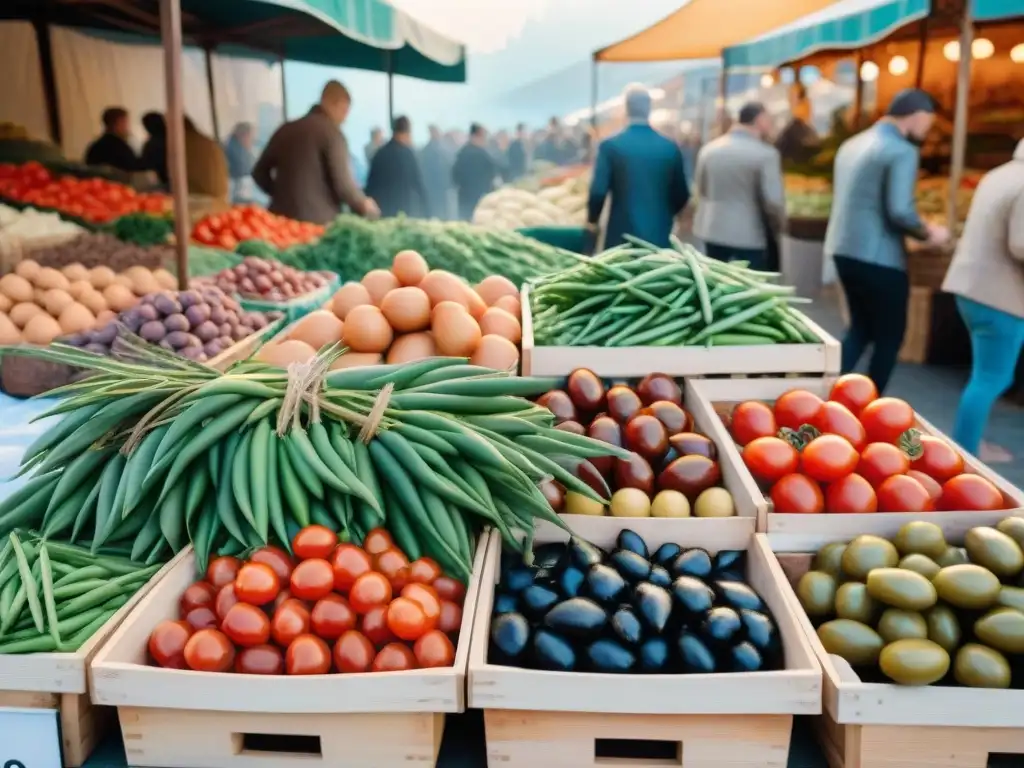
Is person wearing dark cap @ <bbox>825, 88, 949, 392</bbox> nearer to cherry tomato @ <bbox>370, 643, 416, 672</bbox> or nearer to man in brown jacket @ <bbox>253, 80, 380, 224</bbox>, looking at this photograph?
man in brown jacket @ <bbox>253, 80, 380, 224</bbox>

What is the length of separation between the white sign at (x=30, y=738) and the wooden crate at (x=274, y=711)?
0.40 feet

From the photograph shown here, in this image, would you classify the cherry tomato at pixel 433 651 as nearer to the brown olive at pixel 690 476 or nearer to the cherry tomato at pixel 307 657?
the cherry tomato at pixel 307 657

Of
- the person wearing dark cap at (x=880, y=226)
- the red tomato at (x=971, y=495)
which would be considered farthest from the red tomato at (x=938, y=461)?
the person wearing dark cap at (x=880, y=226)

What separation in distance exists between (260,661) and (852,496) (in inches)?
55.3

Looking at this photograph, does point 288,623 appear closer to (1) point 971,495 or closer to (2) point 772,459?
(2) point 772,459

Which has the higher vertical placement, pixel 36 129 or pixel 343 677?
pixel 36 129

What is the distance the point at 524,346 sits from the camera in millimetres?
2904

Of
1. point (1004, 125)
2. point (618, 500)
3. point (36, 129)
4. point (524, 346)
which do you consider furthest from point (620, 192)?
point (36, 129)

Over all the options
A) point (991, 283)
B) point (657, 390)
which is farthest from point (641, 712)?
point (991, 283)

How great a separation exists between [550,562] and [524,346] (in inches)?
38.5

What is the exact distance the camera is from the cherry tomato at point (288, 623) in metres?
1.76

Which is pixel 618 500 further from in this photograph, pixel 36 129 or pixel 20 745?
pixel 36 129

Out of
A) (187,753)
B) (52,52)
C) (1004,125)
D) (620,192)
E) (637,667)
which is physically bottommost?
(187,753)

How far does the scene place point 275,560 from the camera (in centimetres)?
191
